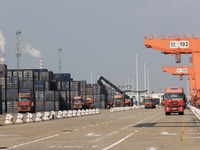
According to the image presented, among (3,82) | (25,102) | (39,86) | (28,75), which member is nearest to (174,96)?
(25,102)

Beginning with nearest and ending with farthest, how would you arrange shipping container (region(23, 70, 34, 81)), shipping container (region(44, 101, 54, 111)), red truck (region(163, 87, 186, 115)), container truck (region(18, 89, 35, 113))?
1. red truck (region(163, 87, 186, 115))
2. container truck (region(18, 89, 35, 113))
3. shipping container (region(23, 70, 34, 81))
4. shipping container (region(44, 101, 54, 111))

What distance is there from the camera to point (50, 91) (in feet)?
341

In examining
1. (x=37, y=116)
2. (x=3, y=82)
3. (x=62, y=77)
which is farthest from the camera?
(x=62, y=77)

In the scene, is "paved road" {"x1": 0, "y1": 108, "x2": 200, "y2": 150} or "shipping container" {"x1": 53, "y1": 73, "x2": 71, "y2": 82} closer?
"paved road" {"x1": 0, "y1": 108, "x2": 200, "y2": 150}

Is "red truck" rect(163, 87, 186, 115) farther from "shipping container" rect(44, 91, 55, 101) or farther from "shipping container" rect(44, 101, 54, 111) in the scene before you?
"shipping container" rect(44, 101, 54, 111)

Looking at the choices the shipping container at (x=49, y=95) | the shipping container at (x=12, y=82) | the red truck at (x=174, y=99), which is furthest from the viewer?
the shipping container at (x=49, y=95)

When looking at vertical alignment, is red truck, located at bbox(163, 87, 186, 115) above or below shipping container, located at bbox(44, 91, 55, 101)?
below

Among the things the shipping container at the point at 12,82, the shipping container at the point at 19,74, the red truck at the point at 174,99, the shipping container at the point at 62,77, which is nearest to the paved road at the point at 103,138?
the red truck at the point at 174,99

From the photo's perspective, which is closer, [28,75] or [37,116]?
[37,116]

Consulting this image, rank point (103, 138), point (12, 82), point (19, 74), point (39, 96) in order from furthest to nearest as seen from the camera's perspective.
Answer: point (39, 96)
point (19, 74)
point (12, 82)
point (103, 138)

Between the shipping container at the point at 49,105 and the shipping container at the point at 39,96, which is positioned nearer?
the shipping container at the point at 39,96

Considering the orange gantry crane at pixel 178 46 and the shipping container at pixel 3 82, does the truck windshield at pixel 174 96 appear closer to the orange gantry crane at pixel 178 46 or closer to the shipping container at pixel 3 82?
the orange gantry crane at pixel 178 46

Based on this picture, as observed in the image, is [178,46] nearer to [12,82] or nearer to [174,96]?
[174,96]

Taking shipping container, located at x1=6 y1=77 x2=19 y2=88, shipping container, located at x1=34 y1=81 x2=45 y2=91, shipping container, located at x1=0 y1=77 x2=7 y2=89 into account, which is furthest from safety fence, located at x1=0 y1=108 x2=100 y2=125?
shipping container, located at x1=34 y1=81 x2=45 y2=91
